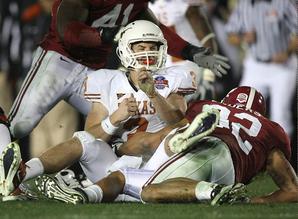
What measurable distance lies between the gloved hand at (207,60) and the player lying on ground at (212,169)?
638 mm

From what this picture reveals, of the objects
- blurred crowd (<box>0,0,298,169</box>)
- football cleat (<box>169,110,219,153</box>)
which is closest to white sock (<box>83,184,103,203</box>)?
football cleat (<box>169,110,219,153</box>)

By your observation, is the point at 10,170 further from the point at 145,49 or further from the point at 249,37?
the point at 249,37

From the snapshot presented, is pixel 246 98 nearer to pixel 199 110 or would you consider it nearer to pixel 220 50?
pixel 199 110

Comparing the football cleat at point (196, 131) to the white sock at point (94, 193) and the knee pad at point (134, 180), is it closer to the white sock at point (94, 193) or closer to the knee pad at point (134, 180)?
the knee pad at point (134, 180)

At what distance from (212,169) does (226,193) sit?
366 millimetres

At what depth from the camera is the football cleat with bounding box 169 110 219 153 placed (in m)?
6.31

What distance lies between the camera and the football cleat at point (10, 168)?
639 cm

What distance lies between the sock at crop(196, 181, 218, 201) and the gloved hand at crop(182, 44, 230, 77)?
4.66ft

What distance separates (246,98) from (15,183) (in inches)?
57.1

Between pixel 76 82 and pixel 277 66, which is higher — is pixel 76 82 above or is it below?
above

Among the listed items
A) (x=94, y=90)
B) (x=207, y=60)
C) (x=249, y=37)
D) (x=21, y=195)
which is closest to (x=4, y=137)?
(x=21, y=195)

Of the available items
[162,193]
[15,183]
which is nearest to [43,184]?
[15,183]

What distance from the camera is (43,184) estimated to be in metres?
6.53

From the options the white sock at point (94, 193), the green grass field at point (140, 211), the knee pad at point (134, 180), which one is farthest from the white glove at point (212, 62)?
the white sock at point (94, 193)
